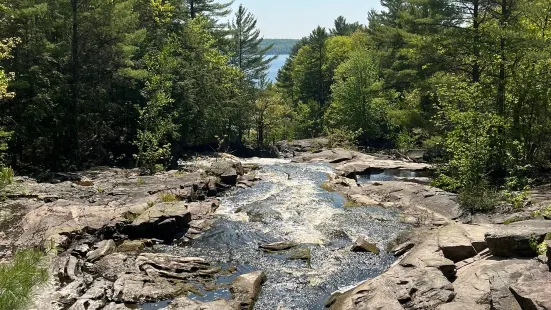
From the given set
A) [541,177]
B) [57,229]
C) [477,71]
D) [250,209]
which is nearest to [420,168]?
[477,71]

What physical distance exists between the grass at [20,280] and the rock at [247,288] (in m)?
5.83

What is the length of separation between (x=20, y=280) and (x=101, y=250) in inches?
347

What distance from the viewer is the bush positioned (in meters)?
17.3

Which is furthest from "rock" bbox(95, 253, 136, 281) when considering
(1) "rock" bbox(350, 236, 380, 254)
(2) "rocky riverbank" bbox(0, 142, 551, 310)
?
(1) "rock" bbox(350, 236, 380, 254)

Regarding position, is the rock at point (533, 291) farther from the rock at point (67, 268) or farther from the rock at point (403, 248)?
the rock at point (67, 268)

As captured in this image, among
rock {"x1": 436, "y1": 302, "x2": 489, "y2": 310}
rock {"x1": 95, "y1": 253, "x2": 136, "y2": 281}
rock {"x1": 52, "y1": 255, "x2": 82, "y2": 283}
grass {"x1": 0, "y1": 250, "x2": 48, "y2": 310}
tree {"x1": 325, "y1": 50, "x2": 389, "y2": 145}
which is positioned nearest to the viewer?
grass {"x1": 0, "y1": 250, "x2": 48, "y2": 310}

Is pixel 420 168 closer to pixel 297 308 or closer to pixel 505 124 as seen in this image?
pixel 505 124

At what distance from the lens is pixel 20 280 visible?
6.29 meters

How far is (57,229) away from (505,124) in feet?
63.7

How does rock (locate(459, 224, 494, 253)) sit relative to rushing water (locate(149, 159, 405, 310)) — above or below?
above

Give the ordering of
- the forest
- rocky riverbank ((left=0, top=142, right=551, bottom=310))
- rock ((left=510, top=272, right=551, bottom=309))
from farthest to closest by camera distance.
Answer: the forest → rocky riverbank ((left=0, top=142, right=551, bottom=310)) → rock ((left=510, top=272, right=551, bottom=309))

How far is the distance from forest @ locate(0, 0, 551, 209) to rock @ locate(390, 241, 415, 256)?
4599 millimetres

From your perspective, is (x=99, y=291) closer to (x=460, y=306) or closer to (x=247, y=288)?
(x=247, y=288)

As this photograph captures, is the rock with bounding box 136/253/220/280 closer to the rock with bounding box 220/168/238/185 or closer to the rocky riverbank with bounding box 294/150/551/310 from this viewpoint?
the rocky riverbank with bounding box 294/150/551/310
